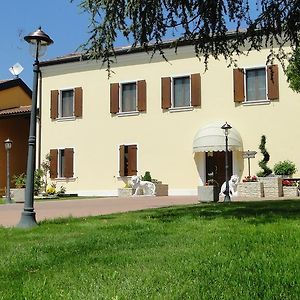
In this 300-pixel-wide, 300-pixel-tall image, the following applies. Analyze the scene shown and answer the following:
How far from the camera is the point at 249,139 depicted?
24375mm

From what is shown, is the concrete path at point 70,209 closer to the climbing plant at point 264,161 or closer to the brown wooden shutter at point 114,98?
the climbing plant at point 264,161

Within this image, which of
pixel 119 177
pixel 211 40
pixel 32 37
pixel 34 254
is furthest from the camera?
pixel 119 177

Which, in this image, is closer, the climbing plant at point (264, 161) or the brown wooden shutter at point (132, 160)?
the climbing plant at point (264, 161)

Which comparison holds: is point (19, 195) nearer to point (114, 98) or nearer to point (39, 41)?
point (114, 98)

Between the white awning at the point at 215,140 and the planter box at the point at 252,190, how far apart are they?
2.83 metres

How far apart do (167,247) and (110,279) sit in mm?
1920

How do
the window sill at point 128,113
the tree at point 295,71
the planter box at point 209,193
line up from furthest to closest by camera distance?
the window sill at point 128,113 < the planter box at point 209,193 < the tree at point 295,71

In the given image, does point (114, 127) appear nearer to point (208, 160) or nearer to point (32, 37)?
point (208, 160)

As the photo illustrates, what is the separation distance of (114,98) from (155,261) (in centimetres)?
2234

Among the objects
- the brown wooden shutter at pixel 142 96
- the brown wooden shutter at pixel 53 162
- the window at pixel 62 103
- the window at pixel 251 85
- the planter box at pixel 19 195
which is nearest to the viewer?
the planter box at pixel 19 195

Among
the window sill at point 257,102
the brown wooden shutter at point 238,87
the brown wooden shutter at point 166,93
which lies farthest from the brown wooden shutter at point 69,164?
the window sill at point 257,102

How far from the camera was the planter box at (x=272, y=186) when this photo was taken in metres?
20.9

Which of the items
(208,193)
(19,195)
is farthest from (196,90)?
(19,195)

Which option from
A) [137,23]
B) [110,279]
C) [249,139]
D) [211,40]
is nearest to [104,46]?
[137,23]
